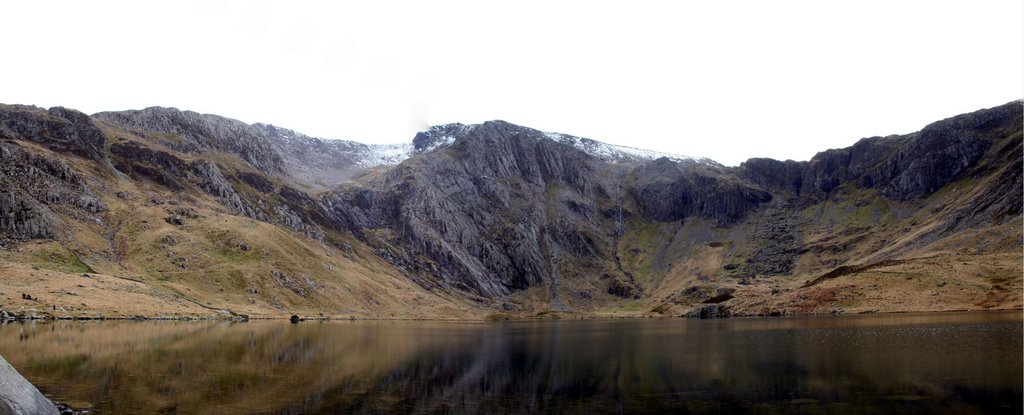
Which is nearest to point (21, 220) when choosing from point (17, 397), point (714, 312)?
point (17, 397)

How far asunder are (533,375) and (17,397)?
114 feet

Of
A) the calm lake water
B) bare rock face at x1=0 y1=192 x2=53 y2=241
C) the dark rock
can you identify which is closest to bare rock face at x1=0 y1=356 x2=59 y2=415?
the calm lake water

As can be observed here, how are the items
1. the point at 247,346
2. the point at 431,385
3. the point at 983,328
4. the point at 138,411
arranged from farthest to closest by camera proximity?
the point at 983,328, the point at 247,346, the point at 431,385, the point at 138,411

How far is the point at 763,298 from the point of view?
193 metres

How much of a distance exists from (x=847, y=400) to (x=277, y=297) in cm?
16746

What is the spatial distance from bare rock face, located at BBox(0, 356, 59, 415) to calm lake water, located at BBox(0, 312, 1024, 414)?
5.48 m

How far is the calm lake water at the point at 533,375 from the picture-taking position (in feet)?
114

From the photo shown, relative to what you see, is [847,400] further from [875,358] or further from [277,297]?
[277,297]

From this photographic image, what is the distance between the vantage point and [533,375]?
50.2 m

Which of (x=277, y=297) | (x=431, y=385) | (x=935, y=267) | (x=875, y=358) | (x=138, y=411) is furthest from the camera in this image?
(x=277, y=297)

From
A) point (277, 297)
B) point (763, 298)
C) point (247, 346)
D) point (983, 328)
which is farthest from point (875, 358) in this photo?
point (277, 297)

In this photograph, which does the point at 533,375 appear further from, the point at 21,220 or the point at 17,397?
the point at 21,220

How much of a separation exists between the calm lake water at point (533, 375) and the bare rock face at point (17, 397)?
18.0 ft

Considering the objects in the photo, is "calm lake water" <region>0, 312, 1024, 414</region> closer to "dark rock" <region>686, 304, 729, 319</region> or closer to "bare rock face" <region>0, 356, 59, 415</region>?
"bare rock face" <region>0, 356, 59, 415</region>
